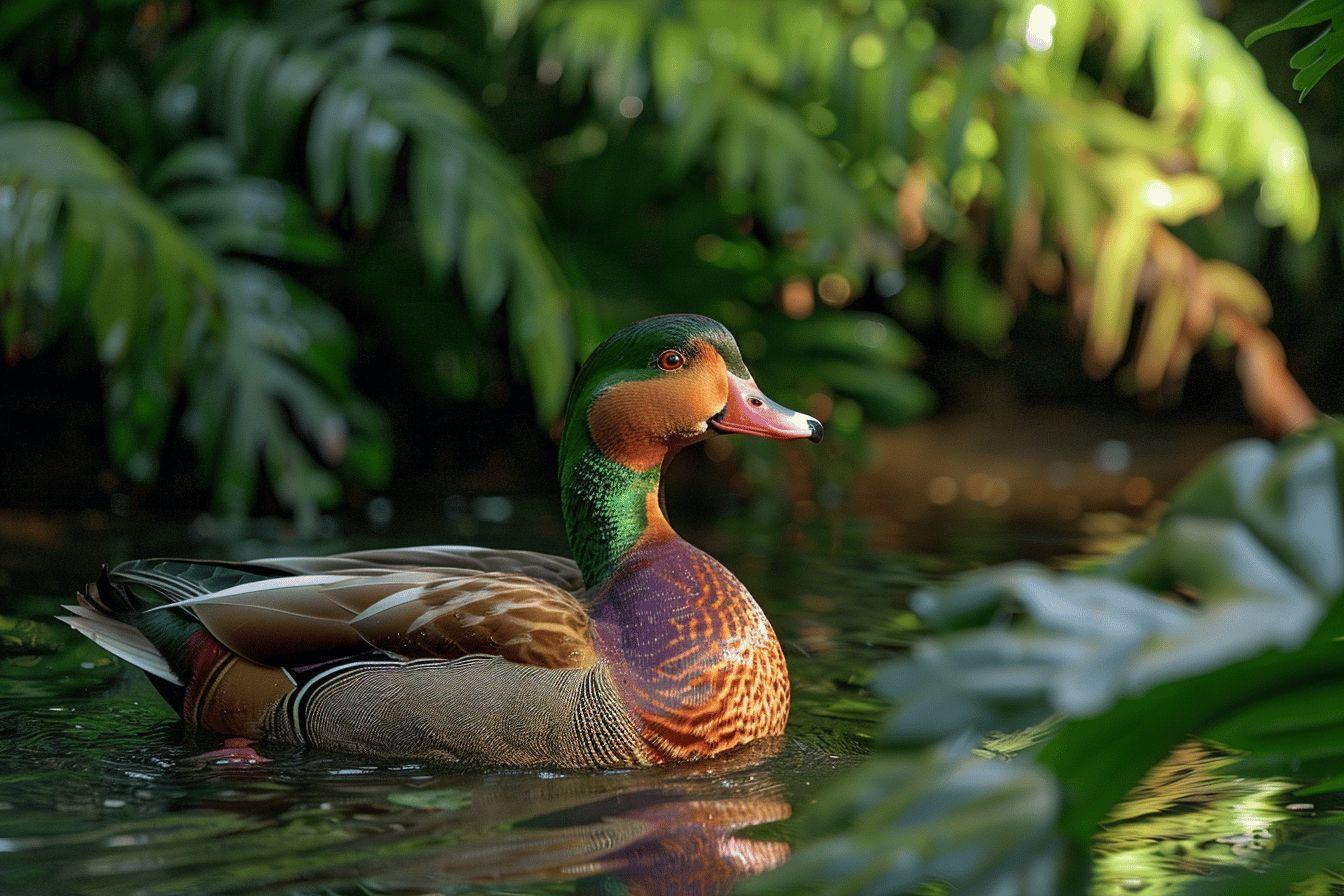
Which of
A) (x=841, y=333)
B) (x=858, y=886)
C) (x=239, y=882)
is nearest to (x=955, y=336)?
(x=841, y=333)

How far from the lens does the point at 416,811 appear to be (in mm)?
2904

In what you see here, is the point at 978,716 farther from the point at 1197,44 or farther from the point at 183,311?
the point at 1197,44

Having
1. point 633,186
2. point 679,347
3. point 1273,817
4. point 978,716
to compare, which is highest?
point 633,186

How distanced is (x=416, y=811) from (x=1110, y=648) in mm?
2011

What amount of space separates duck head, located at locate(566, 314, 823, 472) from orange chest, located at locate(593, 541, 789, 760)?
10.9 inches

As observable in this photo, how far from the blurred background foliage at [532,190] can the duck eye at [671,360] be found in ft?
8.71

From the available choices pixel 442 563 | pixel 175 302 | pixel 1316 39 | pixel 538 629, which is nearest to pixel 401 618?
pixel 538 629

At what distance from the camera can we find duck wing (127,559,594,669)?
325cm

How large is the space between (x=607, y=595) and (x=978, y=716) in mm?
2380

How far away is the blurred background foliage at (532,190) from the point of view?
6.02 meters

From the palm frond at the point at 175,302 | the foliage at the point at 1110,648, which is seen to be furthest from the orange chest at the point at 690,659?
the palm frond at the point at 175,302

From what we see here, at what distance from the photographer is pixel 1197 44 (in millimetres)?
6320

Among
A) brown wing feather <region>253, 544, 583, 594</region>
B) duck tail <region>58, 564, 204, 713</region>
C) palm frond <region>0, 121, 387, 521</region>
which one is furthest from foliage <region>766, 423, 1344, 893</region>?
palm frond <region>0, 121, 387, 521</region>

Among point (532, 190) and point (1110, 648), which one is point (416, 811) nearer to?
point (1110, 648)
